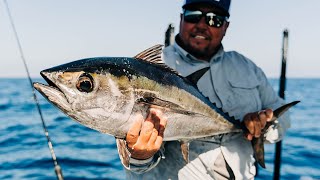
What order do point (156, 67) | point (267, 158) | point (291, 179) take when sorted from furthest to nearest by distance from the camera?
1. point (267, 158)
2. point (291, 179)
3. point (156, 67)

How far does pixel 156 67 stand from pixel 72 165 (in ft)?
22.9

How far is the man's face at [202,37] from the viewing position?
3.72m

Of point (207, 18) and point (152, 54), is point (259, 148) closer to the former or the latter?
point (207, 18)

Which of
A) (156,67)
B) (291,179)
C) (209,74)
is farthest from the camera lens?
(291,179)

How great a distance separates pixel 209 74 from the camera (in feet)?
12.0

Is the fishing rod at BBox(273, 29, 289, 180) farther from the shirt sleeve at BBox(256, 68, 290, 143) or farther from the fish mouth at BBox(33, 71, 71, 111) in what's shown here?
the fish mouth at BBox(33, 71, 71, 111)

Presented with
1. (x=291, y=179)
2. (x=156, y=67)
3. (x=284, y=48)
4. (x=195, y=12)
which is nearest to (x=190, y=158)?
(x=156, y=67)

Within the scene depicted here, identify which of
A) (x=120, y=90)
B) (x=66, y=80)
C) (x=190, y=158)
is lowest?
(x=190, y=158)

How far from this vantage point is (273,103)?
3.83 meters

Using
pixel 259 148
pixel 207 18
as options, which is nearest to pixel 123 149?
pixel 259 148

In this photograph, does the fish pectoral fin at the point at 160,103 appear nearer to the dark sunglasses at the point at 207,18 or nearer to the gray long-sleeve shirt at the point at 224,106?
the gray long-sleeve shirt at the point at 224,106

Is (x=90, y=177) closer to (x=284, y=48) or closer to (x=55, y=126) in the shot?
(x=284, y=48)

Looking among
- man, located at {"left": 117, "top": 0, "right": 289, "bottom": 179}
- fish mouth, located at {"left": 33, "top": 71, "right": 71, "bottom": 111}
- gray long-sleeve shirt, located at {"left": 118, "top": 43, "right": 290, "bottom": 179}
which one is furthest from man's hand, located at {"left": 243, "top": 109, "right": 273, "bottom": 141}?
fish mouth, located at {"left": 33, "top": 71, "right": 71, "bottom": 111}

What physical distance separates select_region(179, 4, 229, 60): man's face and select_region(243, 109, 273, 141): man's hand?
0.92 m
